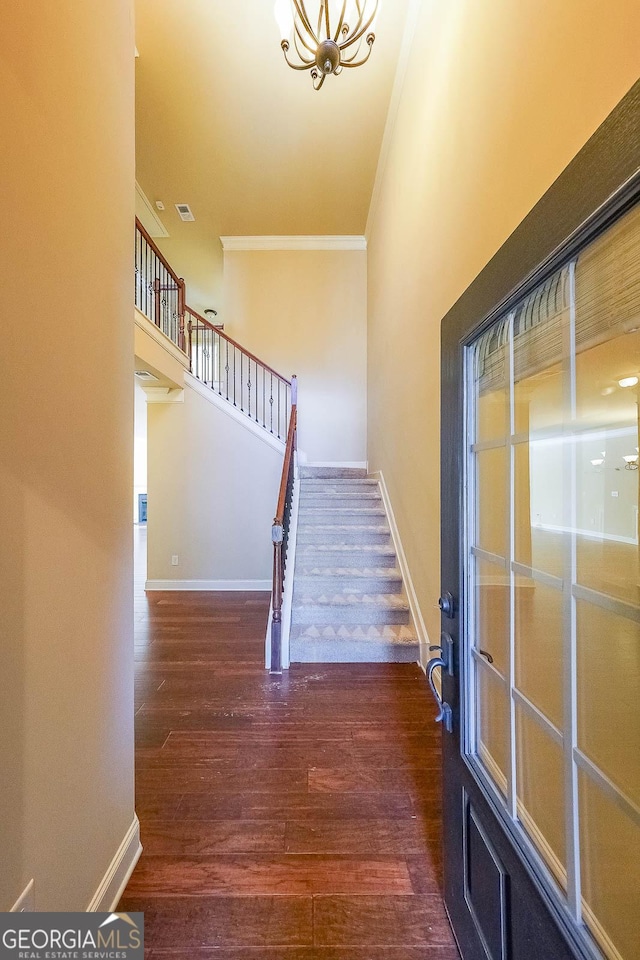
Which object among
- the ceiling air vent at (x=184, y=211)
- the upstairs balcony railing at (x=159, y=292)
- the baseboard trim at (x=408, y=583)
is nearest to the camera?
the baseboard trim at (x=408, y=583)

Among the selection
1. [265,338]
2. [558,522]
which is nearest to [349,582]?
[558,522]

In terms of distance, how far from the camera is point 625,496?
0.71 m

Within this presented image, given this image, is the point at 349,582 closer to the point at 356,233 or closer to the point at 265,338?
the point at 265,338

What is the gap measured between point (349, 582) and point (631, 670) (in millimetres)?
2816

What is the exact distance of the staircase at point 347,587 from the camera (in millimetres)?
2930

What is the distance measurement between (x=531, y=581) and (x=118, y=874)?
1615 mm

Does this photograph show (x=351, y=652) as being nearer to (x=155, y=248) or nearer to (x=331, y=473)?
(x=331, y=473)

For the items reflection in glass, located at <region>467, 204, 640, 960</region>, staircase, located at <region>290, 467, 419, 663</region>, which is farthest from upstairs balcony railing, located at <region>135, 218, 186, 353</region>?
reflection in glass, located at <region>467, 204, 640, 960</region>

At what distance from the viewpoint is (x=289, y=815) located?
1.62m

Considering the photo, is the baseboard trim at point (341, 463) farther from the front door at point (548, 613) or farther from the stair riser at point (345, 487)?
the front door at point (548, 613)

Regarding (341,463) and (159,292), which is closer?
(159,292)

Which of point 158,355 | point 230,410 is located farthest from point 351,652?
point 158,355

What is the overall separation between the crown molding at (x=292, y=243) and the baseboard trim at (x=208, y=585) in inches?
191

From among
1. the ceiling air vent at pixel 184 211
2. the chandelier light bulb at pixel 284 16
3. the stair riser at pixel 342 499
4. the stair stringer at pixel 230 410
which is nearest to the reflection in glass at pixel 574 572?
the chandelier light bulb at pixel 284 16
